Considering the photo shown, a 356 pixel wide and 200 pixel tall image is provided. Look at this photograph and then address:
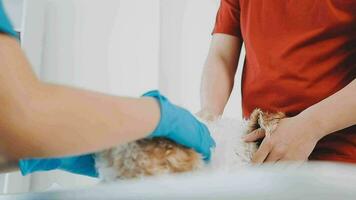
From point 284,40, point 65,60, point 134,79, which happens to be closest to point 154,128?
point 284,40

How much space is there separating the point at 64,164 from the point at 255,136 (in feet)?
1.19

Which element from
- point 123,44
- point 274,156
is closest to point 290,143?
point 274,156

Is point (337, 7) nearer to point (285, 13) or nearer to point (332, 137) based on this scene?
point (285, 13)

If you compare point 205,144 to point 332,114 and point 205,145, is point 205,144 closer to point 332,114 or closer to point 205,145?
point 205,145

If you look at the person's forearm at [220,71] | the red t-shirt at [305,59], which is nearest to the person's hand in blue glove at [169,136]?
the red t-shirt at [305,59]

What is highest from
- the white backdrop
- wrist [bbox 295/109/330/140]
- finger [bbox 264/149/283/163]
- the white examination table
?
the white examination table

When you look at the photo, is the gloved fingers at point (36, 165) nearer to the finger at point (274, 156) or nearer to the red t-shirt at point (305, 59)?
the finger at point (274, 156)

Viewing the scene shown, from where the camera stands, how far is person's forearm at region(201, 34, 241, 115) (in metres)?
1.14

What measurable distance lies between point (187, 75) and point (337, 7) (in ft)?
4.85

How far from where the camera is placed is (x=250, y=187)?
313 mm

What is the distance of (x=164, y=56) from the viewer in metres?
2.36

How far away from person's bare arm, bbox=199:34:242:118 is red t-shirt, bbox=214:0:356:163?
144mm

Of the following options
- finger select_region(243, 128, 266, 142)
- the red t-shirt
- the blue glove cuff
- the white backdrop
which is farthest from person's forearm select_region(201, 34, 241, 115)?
the white backdrop

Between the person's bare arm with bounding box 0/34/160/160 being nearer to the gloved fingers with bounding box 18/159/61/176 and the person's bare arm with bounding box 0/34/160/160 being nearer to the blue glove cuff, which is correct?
the blue glove cuff
